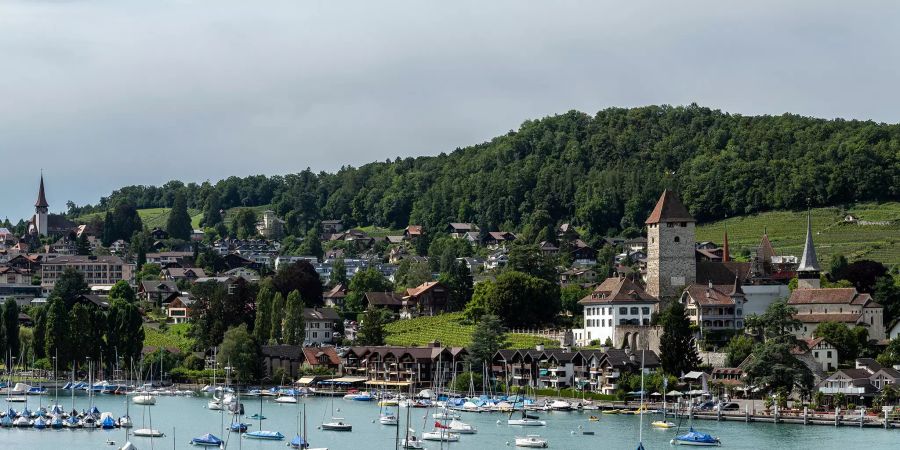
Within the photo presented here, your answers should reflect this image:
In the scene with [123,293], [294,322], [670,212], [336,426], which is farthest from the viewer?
[123,293]

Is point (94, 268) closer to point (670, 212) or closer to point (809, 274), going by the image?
point (670, 212)

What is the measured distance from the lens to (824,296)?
9556cm

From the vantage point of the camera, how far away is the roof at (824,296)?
94.3 m

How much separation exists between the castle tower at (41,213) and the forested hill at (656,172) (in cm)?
3029

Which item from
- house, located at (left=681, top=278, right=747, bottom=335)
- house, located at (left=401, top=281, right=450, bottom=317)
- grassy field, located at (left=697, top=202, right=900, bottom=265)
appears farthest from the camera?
house, located at (left=401, top=281, right=450, bottom=317)

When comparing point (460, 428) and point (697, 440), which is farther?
point (460, 428)

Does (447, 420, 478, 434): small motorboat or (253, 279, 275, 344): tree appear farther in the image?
(253, 279, 275, 344): tree

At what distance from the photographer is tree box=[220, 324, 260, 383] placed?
104m

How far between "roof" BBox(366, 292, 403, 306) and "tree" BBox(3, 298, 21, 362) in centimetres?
2801

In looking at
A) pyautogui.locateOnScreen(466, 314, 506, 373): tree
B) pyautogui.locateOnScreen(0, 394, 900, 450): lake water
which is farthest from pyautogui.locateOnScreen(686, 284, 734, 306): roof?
pyautogui.locateOnScreen(0, 394, 900, 450): lake water

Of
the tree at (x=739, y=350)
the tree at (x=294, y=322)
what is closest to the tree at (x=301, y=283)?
the tree at (x=294, y=322)

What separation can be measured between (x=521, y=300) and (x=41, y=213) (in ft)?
334

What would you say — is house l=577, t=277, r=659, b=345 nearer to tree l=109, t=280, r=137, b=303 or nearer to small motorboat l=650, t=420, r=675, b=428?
small motorboat l=650, t=420, r=675, b=428

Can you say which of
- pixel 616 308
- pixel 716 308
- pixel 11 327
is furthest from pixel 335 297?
pixel 716 308
